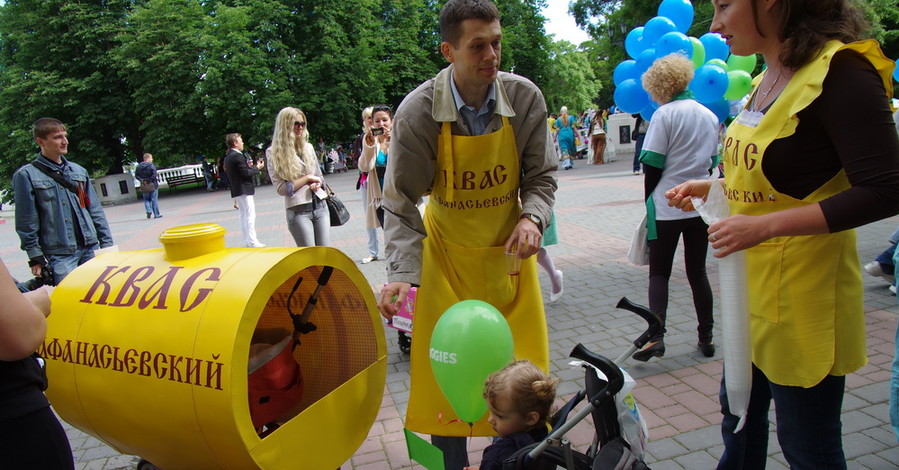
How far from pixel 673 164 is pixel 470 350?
2289 mm

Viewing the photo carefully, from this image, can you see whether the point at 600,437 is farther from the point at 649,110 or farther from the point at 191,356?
the point at 649,110

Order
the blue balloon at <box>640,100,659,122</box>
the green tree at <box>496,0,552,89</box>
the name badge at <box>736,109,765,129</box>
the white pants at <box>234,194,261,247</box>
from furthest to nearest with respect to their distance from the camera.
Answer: the green tree at <box>496,0,552,89</box>, the white pants at <box>234,194,261,247</box>, the blue balloon at <box>640,100,659,122</box>, the name badge at <box>736,109,765,129</box>

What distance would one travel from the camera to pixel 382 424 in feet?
11.1

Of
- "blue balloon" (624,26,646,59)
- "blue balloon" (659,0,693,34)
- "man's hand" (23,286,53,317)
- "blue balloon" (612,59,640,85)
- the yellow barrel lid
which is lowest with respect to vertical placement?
"man's hand" (23,286,53,317)

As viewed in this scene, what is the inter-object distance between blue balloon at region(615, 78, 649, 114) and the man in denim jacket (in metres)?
5.09

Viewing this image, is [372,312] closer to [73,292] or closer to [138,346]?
[138,346]

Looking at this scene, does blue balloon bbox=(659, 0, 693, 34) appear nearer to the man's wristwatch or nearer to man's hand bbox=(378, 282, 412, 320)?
the man's wristwatch

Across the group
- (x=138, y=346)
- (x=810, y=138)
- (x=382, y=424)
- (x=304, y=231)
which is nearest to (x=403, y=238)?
(x=138, y=346)

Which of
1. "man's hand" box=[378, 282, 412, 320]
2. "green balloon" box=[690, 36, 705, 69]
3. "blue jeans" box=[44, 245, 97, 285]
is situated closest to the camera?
"man's hand" box=[378, 282, 412, 320]

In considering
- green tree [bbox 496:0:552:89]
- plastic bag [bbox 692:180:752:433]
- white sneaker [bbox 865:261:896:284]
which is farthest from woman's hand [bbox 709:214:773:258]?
green tree [bbox 496:0:552:89]

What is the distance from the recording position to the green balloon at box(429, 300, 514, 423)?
6.56 ft

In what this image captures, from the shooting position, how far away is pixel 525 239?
2.13 metres

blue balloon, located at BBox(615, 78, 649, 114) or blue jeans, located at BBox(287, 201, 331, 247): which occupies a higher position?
blue balloon, located at BBox(615, 78, 649, 114)

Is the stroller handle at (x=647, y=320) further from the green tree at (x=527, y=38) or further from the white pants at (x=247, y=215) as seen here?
the green tree at (x=527, y=38)
